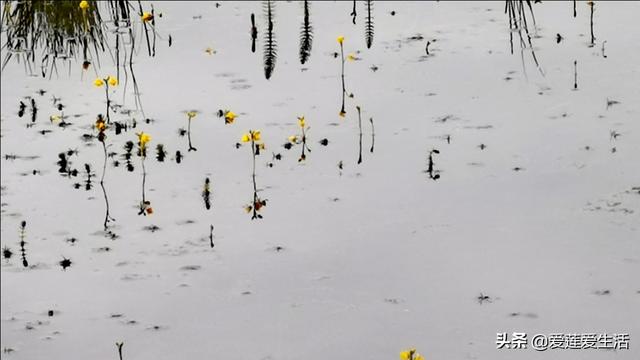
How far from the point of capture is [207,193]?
457 cm

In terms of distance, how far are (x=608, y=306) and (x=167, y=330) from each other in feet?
5.29

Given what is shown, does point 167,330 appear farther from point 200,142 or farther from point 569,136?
point 569,136

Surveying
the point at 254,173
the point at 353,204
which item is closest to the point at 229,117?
the point at 254,173

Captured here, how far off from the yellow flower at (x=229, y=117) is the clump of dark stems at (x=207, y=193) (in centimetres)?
55

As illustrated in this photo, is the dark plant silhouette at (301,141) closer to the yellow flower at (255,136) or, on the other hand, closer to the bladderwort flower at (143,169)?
the yellow flower at (255,136)

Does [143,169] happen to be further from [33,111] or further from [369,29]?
[369,29]

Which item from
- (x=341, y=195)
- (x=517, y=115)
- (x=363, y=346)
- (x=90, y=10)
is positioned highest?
(x=90, y=10)

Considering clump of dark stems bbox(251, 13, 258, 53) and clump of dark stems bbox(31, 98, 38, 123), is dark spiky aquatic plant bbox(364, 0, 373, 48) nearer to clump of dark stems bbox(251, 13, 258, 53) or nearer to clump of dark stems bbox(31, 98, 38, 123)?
clump of dark stems bbox(251, 13, 258, 53)

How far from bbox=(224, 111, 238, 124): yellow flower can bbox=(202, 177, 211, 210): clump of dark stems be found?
549 mm

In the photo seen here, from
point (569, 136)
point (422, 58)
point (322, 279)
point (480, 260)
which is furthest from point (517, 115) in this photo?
point (322, 279)

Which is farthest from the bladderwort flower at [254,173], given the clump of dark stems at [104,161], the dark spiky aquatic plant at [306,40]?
the dark spiky aquatic plant at [306,40]

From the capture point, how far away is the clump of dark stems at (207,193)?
4502 millimetres

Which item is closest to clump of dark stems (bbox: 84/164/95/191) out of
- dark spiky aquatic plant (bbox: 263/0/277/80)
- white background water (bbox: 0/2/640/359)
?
white background water (bbox: 0/2/640/359)

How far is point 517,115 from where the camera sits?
16.5 ft
